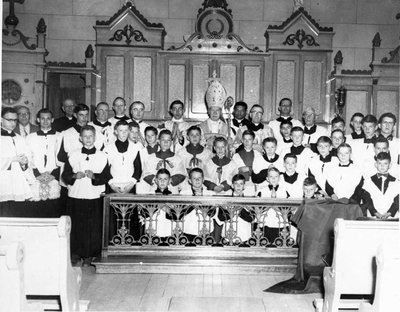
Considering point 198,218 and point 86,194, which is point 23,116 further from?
point 198,218

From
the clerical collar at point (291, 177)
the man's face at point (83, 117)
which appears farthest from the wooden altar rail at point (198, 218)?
the man's face at point (83, 117)

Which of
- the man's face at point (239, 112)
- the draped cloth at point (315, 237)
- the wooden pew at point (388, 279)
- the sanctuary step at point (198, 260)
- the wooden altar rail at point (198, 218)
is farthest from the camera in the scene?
the man's face at point (239, 112)

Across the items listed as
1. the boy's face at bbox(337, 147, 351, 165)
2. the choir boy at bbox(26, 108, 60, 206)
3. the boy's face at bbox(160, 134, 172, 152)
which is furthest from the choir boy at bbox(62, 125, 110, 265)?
the boy's face at bbox(337, 147, 351, 165)

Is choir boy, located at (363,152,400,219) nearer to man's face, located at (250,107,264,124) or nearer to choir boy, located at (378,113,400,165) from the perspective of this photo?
choir boy, located at (378,113,400,165)

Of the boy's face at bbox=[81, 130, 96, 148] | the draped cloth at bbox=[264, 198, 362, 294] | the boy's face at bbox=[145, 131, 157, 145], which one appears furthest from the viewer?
the boy's face at bbox=[145, 131, 157, 145]

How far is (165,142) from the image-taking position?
6.51m

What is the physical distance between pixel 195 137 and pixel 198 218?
136cm

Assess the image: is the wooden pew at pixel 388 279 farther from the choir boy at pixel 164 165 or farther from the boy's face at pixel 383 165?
the choir boy at pixel 164 165

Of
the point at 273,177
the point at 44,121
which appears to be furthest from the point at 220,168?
Result: the point at 44,121

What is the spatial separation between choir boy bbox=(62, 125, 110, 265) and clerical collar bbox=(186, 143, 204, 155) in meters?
1.17

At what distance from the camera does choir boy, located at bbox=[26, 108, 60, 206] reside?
19.9 feet

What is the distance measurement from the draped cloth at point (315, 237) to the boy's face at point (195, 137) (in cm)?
217

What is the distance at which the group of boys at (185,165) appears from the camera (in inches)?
233

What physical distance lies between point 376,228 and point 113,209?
308 centimetres
